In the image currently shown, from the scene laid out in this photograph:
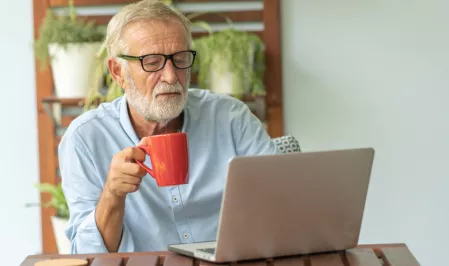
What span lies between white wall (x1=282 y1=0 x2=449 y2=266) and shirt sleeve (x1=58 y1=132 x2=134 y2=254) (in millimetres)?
1460

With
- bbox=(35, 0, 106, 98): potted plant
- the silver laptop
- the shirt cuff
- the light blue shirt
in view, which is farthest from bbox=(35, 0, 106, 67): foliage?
the silver laptop

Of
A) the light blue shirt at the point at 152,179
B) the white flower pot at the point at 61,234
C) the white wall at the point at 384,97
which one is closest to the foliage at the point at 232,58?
the white wall at the point at 384,97

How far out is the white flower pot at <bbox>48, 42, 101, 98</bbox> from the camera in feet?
10.9

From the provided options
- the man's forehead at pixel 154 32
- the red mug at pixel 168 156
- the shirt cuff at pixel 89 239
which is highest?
the man's forehead at pixel 154 32

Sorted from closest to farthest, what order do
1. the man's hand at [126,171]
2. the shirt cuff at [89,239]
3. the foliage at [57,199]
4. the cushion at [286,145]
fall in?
the man's hand at [126,171]
the shirt cuff at [89,239]
the cushion at [286,145]
the foliage at [57,199]

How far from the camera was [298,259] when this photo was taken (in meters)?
1.66

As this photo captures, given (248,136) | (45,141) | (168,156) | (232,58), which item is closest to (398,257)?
(168,156)

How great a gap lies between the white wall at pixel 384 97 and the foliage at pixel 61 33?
78 cm

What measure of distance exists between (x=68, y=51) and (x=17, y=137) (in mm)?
459

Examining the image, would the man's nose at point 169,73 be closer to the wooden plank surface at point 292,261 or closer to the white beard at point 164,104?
the white beard at point 164,104

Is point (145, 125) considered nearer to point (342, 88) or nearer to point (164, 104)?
point (164, 104)

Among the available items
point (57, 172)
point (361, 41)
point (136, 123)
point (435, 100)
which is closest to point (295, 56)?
point (361, 41)

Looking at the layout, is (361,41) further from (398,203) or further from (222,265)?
(222,265)

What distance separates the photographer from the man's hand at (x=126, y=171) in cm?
176
